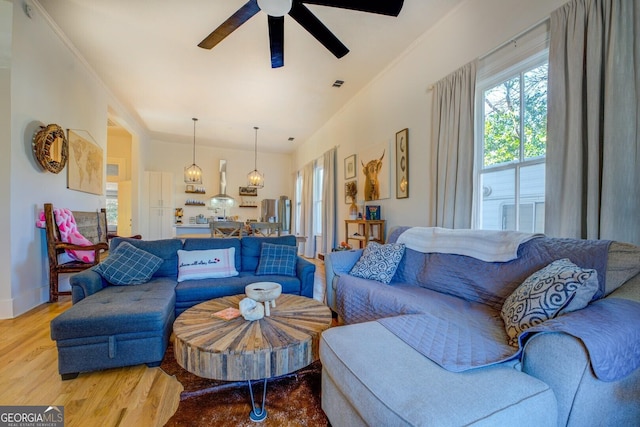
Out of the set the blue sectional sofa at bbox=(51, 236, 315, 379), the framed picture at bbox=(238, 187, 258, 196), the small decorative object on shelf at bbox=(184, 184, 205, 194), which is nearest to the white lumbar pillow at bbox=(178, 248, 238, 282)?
the blue sectional sofa at bbox=(51, 236, 315, 379)

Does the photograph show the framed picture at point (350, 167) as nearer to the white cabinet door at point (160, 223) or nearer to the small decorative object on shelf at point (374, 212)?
the small decorative object on shelf at point (374, 212)

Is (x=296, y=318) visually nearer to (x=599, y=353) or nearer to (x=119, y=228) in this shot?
(x=599, y=353)

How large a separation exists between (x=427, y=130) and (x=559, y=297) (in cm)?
224

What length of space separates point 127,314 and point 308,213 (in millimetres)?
5012

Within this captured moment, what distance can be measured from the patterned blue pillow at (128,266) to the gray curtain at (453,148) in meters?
2.79

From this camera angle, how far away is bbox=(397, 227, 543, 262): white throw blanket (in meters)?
1.74

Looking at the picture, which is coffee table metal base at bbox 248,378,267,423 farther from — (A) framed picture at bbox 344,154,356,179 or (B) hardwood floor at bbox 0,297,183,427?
(A) framed picture at bbox 344,154,356,179

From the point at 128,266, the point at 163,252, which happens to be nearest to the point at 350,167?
the point at 163,252

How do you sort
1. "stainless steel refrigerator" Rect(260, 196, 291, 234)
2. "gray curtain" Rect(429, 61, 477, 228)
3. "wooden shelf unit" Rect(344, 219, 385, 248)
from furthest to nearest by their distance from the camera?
"stainless steel refrigerator" Rect(260, 196, 291, 234)
"wooden shelf unit" Rect(344, 219, 385, 248)
"gray curtain" Rect(429, 61, 477, 228)

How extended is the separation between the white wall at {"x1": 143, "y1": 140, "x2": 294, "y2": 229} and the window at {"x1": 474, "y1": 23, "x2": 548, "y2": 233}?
636cm

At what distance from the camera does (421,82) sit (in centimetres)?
307

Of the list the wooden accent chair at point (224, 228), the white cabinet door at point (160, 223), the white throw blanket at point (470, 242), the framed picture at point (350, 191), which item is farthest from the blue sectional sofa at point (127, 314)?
the white cabinet door at point (160, 223)

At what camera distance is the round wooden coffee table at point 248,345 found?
46.2 inches

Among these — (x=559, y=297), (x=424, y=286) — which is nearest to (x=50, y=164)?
(x=424, y=286)
